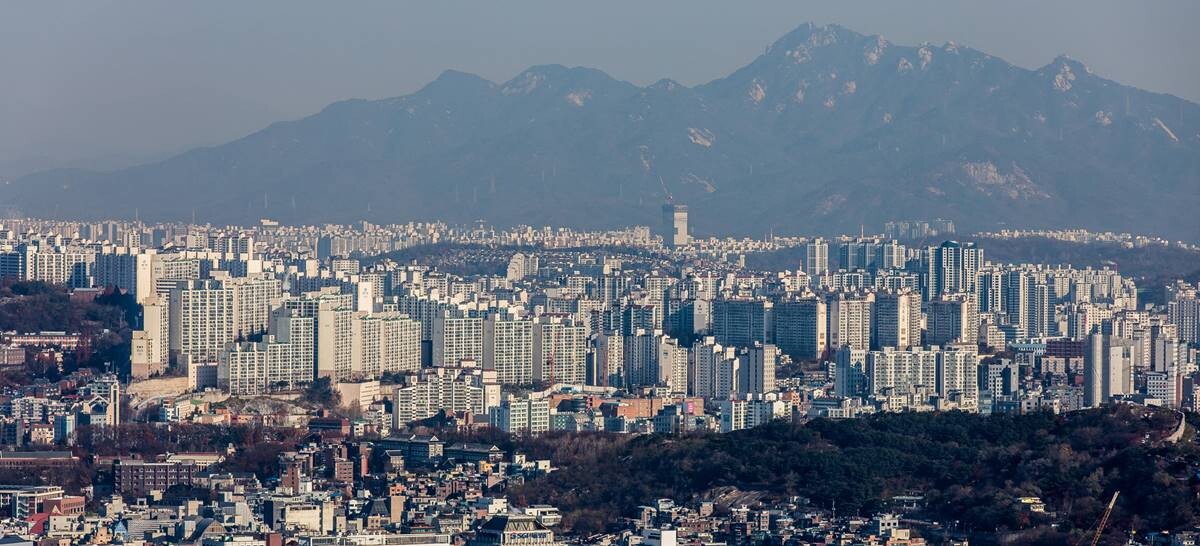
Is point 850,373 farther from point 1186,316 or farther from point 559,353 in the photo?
point 1186,316

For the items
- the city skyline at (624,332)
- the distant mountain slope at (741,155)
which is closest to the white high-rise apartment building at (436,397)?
the city skyline at (624,332)

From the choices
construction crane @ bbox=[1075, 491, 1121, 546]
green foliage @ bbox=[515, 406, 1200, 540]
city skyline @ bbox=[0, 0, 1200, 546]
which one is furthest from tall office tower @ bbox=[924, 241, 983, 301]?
construction crane @ bbox=[1075, 491, 1121, 546]

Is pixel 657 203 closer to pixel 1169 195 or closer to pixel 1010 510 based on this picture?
pixel 1169 195

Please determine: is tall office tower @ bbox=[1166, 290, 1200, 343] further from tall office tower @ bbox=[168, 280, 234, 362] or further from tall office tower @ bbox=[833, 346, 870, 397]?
tall office tower @ bbox=[168, 280, 234, 362]

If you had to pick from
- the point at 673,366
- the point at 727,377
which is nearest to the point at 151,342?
the point at 673,366

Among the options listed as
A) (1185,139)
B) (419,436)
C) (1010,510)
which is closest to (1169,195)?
(1185,139)

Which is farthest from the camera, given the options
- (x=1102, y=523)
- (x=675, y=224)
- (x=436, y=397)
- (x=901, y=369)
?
(x=675, y=224)

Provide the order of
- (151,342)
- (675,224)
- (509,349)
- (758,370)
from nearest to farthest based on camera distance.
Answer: (151,342)
(758,370)
(509,349)
(675,224)
